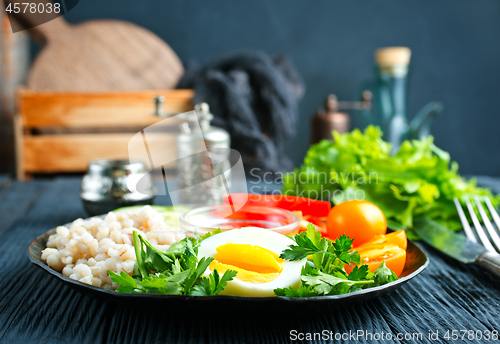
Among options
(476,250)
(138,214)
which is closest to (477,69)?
(476,250)

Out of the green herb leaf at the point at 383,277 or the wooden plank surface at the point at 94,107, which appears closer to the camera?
the green herb leaf at the point at 383,277

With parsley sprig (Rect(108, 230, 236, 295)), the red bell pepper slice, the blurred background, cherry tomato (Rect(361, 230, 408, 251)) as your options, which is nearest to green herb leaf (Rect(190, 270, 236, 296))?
parsley sprig (Rect(108, 230, 236, 295))

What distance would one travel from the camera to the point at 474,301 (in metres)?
0.60

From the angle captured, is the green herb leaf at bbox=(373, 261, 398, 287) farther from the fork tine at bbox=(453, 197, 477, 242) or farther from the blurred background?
the blurred background

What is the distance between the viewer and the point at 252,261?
56 centimetres

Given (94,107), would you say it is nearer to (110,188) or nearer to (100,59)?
(100,59)

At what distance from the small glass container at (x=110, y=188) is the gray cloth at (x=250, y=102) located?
833mm

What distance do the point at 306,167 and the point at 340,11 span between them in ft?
5.32

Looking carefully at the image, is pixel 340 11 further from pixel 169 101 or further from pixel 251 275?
pixel 251 275

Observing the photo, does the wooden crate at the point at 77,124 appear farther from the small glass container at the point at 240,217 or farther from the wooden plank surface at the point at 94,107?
the small glass container at the point at 240,217

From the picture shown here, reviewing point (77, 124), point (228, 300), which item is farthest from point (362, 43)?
point (228, 300)

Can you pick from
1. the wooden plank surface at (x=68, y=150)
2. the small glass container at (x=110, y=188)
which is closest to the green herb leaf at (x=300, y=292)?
the small glass container at (x=110, y=188)

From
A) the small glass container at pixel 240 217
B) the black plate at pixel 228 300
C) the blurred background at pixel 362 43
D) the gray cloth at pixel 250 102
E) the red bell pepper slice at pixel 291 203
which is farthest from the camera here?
the blurred background at pixel 362 43

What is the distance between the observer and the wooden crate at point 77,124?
1.85 metres
